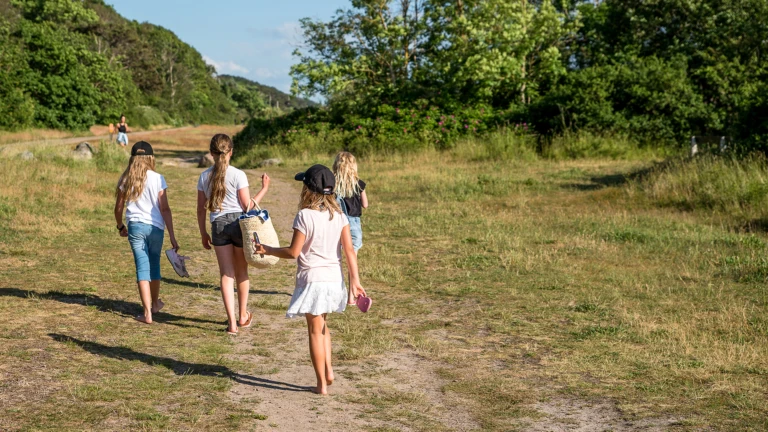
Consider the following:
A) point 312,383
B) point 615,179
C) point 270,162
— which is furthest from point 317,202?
point 270,162

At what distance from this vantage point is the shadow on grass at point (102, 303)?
7.71 meters

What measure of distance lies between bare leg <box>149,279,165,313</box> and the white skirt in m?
2.74

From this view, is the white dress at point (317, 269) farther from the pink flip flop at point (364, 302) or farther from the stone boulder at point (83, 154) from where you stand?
the stone boulder at point (83, 154)

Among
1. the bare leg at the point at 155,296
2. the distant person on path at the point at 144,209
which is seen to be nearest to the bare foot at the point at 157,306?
the bare leg at the point at 155,296

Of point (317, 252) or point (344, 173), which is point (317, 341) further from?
point (344, 173)

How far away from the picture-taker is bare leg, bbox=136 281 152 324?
24.0 ft

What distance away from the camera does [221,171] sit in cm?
675

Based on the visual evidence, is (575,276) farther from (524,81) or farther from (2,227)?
(524,81)

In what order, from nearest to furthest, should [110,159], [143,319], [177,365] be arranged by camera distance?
[177,365]
[143,319]
[110,159]

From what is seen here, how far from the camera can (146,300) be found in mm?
7348

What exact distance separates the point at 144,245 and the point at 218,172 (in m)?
1.11

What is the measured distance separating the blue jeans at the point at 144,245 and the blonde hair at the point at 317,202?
7.61ft

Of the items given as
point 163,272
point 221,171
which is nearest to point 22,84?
point 163,272

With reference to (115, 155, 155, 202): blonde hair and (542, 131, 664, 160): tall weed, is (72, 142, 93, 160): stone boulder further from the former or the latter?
(115, 155, 155, 202): blonde hair
